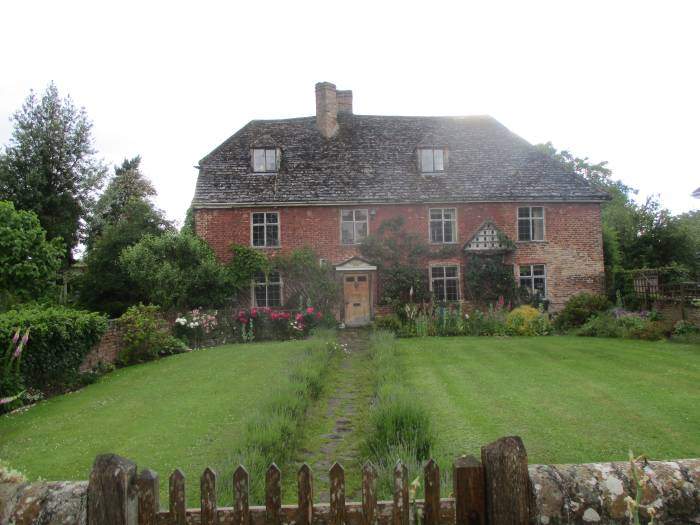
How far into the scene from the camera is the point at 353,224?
82.3 feet

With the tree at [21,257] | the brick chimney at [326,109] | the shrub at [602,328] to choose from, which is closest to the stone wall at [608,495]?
the shrub at [602,328]

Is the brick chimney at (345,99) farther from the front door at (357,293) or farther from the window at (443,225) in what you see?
the front door at (357,293)

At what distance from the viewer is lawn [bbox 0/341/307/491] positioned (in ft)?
23.9

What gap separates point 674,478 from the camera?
3.15 metres

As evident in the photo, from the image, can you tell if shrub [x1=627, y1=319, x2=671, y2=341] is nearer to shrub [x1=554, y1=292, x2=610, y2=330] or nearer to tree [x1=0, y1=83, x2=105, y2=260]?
shrub [x1=554, y1=292, x2=610, y2=330]

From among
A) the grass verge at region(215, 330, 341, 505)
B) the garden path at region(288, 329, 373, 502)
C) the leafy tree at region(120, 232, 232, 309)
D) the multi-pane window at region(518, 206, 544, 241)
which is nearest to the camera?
the grass verge at region(215, 330, 341, 505)

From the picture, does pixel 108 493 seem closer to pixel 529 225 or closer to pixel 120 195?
pixel 529 225

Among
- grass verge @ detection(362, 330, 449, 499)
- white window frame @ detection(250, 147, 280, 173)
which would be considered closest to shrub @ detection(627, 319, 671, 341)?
grass verge @ detection(362, 330, 449, 499)

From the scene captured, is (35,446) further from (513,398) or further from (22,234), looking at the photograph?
(22,234)

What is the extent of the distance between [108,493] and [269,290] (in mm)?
21861

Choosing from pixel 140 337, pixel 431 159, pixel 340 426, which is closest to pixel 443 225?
pixel 431 159

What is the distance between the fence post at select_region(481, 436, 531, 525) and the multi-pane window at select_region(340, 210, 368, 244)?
22.1 meters

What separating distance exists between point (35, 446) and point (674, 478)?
861cm

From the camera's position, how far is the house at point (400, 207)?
81.0 feet
